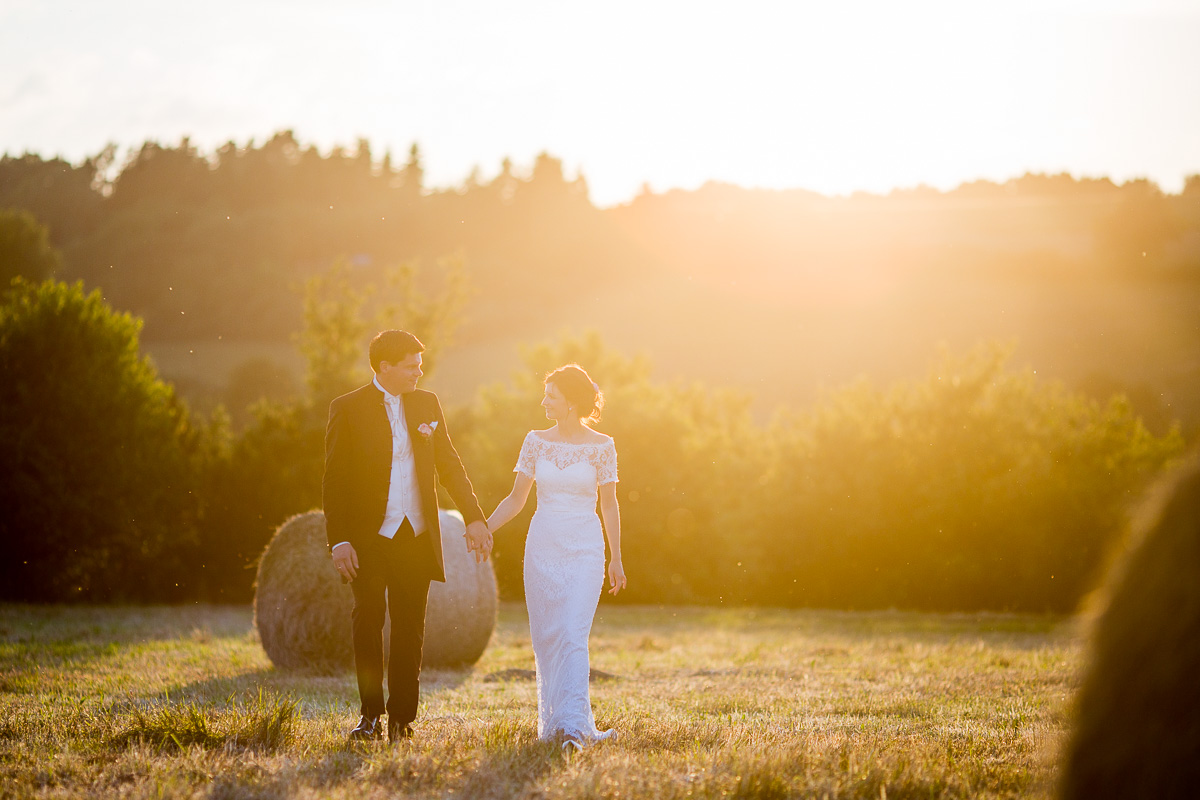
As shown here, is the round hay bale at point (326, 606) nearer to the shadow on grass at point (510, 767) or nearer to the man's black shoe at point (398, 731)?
the man's black shoe at point (398, 731)

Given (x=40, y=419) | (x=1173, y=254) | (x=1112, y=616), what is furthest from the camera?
(x=1173, y=254)

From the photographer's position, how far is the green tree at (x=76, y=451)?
21.2 meters

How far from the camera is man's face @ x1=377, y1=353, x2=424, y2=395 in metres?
6.16

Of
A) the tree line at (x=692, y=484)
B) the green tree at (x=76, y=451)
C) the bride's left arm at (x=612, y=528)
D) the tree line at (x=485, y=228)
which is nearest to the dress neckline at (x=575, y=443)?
the bride's left arm at (x=612, y=528)

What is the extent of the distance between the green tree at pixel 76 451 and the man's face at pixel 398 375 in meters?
18.0

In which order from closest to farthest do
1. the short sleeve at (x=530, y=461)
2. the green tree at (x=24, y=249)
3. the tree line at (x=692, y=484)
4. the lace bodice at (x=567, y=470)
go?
the lace bodice at (x=567, y=470) < the short sleeve at (x=530, y=461) < the tree line at (x=692, y=484) < the green tree at (x=24, y=249)

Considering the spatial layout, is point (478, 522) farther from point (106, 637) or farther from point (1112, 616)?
point (106, 637)

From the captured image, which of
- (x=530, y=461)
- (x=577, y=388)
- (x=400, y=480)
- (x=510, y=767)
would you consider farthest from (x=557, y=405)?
(x=510, y=767)

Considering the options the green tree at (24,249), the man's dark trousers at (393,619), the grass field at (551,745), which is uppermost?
the green tree at (24,249)

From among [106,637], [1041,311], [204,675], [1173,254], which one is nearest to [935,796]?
[204,675]

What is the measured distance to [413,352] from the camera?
246 inches

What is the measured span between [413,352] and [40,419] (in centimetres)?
1841

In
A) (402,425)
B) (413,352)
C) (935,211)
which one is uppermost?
(935,211)

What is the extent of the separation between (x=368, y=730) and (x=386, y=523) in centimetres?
119
